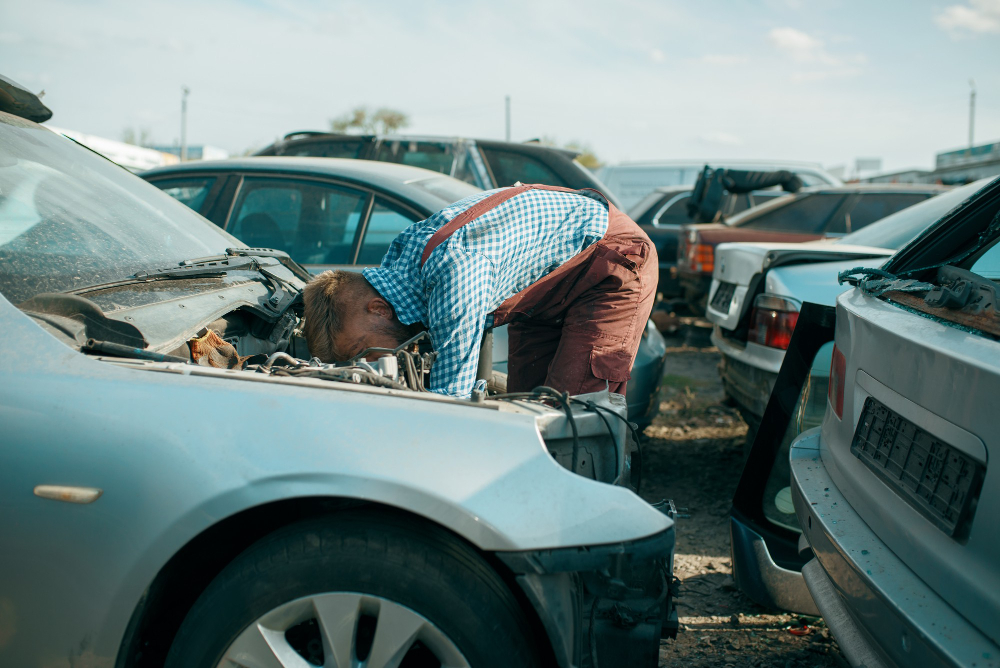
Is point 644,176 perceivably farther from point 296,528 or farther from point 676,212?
point 296,528

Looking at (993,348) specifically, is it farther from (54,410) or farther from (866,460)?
(54,410)

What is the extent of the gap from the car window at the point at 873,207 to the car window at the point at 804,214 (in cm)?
17

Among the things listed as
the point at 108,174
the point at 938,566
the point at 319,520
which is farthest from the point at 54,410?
the point at 938,566

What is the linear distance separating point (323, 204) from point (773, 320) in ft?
7.85

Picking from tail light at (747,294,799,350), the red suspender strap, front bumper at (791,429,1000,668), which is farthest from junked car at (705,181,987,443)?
the red suspender strap

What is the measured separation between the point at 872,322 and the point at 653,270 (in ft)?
3.05

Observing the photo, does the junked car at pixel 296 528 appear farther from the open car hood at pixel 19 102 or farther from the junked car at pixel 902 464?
the open car hood at pixel 19 102

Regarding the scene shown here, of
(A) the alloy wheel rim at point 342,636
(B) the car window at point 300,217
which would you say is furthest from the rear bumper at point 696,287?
(A) the alloy wheel rim at point 342,636

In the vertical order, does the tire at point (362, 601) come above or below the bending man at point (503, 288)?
below

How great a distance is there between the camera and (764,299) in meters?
3.17

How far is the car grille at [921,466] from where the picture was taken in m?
1.29

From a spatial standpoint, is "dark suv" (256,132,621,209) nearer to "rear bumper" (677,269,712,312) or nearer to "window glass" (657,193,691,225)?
"rear bumper" (677,269,712,312)

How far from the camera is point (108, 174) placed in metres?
2.48

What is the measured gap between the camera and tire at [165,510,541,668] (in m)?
1.38
